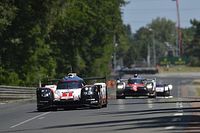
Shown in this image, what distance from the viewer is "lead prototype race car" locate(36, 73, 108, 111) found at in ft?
115

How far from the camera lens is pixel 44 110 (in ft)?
118

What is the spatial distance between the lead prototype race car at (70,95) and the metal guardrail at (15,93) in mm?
15512

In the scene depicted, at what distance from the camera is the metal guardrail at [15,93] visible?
168 ft

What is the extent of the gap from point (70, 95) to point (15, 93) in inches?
A: 735

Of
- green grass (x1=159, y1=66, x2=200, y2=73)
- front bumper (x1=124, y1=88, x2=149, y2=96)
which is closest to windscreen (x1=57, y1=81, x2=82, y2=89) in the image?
front bumper (x1=124, y1=88, x2=149, y2=96)

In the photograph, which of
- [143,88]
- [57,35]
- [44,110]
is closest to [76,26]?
[57,35]

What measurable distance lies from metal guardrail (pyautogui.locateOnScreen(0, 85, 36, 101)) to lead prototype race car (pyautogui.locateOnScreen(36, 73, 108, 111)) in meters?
15.5

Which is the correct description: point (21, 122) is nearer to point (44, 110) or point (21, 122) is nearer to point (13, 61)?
point (44, 110)

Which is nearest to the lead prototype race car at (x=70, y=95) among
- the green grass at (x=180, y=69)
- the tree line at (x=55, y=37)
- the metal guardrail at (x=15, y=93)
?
the metal guardrail at (x=15, y=93)

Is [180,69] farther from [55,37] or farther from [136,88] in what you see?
[136,88]

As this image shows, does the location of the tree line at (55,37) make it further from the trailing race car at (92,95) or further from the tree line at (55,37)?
the trailing race car at (92,95)

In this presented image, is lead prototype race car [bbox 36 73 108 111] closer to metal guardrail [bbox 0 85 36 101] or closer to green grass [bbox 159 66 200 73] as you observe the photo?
metal guardrail [bbox 0 85 36 101]

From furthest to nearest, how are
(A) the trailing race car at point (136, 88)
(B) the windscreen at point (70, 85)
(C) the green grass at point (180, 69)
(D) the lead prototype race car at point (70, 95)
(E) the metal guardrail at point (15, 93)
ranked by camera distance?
(C) the green grass at point (180, 69) → (A) the trailing race car at point (136, 88) → (E) the metal guardrail at point (15, 93) → (B) the windscreen at point (70, 85) → (D) the lead prototype race car at point (70, 95)

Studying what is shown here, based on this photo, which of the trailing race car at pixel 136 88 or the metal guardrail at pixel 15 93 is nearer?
the metal guardrail at pixel 15 93
